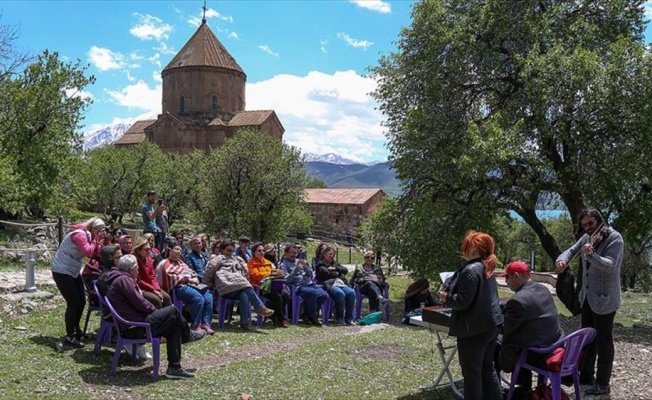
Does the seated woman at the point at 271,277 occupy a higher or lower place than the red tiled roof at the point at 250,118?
lower

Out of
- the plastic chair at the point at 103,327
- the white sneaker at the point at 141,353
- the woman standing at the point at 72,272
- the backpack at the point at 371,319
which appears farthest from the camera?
the backpack at the point at 371,319

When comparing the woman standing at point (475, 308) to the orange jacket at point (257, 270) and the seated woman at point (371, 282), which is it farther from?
the seated woman at point (371, 282)

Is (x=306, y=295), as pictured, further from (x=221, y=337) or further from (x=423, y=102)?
(x=423, y=102)

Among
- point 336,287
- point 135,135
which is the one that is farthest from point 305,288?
point 135,135

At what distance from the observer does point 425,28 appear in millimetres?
15062

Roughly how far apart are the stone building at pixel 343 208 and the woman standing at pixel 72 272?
4190 centimetres

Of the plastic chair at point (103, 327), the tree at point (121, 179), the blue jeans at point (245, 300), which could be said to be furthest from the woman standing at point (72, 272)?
the tree at point (121, 179)

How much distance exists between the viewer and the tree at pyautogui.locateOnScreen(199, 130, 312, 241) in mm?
25406

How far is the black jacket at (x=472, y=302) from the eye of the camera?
16.0 feet

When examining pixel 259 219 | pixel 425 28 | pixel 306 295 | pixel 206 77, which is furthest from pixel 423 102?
pixel 206 77

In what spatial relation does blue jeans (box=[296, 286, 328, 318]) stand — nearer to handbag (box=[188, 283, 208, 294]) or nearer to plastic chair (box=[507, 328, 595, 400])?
handbag (box=[188, 283, 208, 294])

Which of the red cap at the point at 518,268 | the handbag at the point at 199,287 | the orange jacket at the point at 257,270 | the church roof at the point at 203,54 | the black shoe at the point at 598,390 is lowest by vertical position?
the black shoe at the point at 598,390

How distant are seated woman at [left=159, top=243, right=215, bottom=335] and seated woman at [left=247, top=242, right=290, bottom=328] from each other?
1574 millimetres

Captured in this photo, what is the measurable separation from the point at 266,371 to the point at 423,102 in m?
10.3
